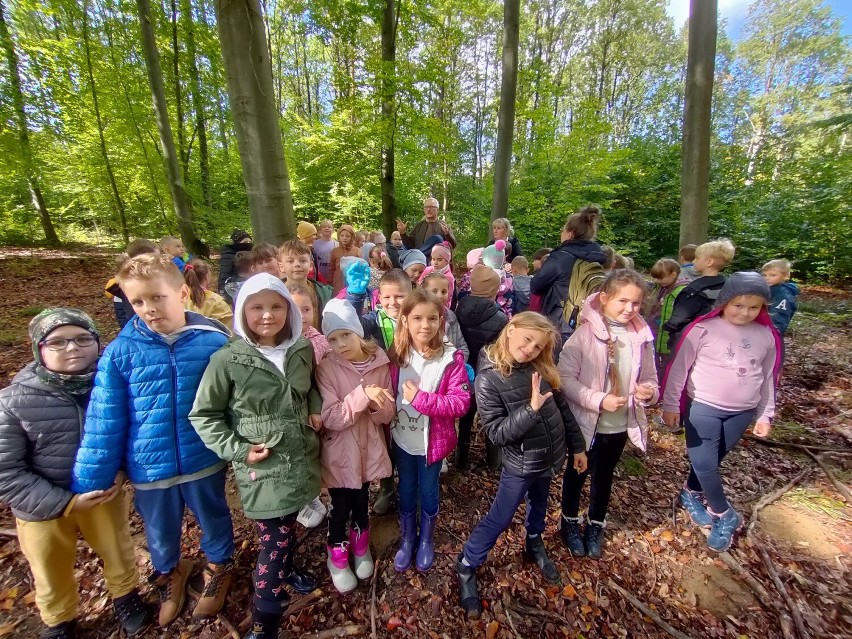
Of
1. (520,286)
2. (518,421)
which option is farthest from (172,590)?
(520,286)

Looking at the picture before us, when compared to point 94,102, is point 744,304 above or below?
below

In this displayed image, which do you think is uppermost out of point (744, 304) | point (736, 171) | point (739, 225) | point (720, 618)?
point (736, 171)

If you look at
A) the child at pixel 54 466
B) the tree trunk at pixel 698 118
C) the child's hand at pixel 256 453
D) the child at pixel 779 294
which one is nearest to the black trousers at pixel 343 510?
the child's hand at pixel 256 453

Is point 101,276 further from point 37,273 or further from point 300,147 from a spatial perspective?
point 300,147

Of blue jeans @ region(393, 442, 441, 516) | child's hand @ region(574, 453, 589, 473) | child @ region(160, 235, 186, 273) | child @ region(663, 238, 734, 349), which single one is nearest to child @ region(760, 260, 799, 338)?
child @ region(663, 238, 734, 349)

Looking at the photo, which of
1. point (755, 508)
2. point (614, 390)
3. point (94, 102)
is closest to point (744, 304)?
point (614, 390)

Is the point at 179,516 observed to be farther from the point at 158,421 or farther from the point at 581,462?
the point at 581,462

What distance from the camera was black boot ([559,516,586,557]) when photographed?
272 centimetres

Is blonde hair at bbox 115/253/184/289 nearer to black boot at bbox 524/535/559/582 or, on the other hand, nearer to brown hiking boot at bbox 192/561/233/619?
brown hiking boot at bbox 192/561/233/619

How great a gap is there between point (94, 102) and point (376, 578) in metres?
14.8

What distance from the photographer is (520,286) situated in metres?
5.25

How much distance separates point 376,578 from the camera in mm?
2486

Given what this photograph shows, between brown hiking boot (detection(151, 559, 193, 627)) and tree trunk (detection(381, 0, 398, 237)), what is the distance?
30.2ft

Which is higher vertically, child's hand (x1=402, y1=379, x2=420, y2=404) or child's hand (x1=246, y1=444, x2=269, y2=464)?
child's hand (x1=402, y1=379, x2=420, y2=404)
